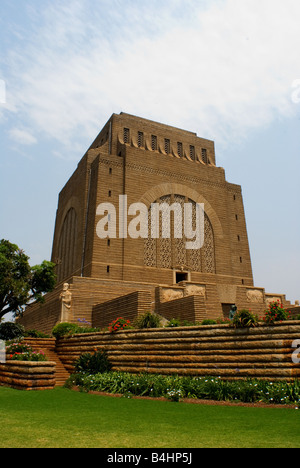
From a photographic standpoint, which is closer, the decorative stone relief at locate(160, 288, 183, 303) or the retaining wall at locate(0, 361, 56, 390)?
the retaining wall at locate(0, 361, 56, 390)

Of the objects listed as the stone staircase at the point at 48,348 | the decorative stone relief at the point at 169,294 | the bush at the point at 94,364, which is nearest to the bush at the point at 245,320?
the bush at the point at 94,364

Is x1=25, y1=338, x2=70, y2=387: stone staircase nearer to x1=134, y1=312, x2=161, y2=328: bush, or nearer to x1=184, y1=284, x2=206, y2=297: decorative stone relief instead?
x1=134, y1=312, x2=161, y2=328: bush

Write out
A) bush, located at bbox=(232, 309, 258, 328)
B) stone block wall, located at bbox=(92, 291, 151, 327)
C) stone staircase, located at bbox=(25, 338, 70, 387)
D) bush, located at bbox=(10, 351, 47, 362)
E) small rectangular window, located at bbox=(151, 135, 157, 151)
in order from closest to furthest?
bush, located at bbox=(232, 309, 258, 328)
bush, located at bbox=(10, 351, 47, 362)
stone staircase, located at bbox=(25, 338, 70, 387)
stone block wall, located at bbox=(92, 291, 151, 327)
small rectangular window, located at bbox=(151, 135, 157, 151)

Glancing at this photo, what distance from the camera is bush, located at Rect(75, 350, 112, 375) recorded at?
13.7 meters

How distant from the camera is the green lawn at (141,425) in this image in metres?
→ 4.87

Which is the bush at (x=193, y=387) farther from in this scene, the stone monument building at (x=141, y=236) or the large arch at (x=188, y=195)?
the large arch at (x=188, y=195)

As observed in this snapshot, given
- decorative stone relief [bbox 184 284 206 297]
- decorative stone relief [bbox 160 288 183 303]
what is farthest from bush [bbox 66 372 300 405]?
decorative stone relief [bbox 184 284 206 297]

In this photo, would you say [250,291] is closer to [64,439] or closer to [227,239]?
[227,239]

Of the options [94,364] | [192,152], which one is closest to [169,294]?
[94,364]

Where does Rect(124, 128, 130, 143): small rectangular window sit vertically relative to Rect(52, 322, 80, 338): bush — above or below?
above

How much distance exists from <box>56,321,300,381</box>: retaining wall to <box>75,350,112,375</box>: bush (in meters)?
0.28
